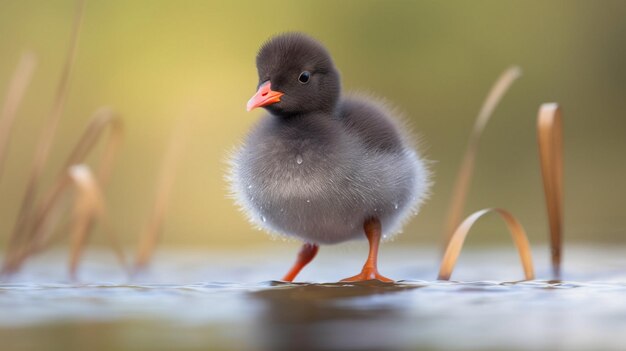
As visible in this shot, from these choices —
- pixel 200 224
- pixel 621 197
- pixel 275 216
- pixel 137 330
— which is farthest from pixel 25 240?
pixel 621 197

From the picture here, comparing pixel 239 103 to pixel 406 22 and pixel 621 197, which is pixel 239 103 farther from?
pixel 621 197

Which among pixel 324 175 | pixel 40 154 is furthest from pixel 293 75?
pixel 40 154

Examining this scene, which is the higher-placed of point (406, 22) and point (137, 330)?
point (406, 22)

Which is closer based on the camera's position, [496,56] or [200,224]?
[200,224]

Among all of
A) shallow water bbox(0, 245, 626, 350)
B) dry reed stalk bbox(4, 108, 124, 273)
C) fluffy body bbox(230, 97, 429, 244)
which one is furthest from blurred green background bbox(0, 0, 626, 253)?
shallow water bbox(0, 245, 626, 350)

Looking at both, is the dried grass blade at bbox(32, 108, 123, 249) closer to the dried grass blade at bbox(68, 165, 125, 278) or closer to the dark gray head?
the dried grass blade at bbox(68, 165, 125, 278)

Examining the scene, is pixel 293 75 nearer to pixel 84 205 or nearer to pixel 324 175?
pixel 324 175

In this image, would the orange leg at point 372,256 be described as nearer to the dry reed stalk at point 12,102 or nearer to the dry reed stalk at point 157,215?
the dry reed stalk at point 157,215
